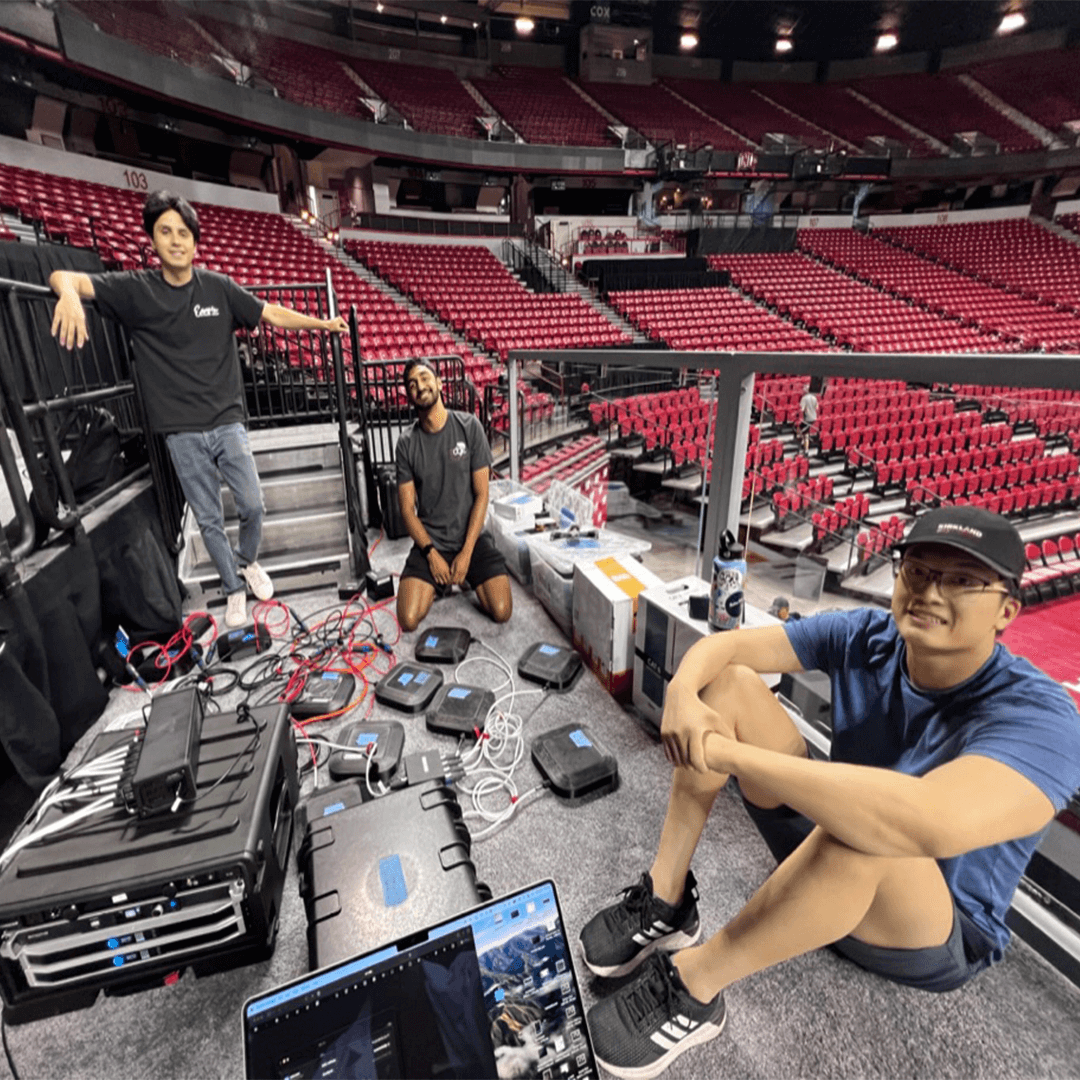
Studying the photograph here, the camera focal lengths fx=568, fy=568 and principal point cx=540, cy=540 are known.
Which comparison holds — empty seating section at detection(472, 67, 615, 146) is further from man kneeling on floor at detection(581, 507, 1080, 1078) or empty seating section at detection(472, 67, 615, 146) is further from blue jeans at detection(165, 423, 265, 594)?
man kneeling on floor at detection(581, 507, 1080, 1078)

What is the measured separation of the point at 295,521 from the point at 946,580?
123 inches

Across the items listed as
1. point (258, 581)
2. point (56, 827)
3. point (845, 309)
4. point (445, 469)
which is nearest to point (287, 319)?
point (445, 469)

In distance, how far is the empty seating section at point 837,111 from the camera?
19.1 m

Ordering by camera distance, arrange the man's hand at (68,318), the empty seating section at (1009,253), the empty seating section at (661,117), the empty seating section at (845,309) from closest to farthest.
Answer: the man's hand at (68,318) < the empty seating section at (845,309) < the empty seating section at (1009,253) < the empty seating section at (661,117)

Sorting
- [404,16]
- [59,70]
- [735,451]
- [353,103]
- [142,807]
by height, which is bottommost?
[142,807]

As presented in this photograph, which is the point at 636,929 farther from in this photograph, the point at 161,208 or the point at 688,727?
the point at 161,208

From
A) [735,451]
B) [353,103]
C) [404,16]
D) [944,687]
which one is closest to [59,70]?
[353,103]

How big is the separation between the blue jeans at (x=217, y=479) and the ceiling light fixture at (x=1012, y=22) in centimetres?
2773

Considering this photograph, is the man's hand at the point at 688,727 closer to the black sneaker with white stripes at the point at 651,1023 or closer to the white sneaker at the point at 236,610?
the black sneaker with white stripes at the point at 651,1023

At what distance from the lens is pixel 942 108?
64.8ft

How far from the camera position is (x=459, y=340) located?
10.3 meters

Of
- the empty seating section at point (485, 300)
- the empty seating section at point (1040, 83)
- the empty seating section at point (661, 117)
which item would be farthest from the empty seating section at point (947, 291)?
the empty seating section at point (485, 300)

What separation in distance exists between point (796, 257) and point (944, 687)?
19307 mm

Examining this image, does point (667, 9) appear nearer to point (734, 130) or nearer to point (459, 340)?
point (734, 130)
